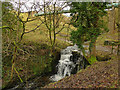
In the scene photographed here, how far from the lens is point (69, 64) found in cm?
760

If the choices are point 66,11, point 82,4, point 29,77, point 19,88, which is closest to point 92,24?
point 82,4

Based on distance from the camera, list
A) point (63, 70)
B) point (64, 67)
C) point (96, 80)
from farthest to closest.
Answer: point (64, 67) < point (63, 70) < point (96, 80)

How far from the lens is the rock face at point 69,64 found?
→ 721 centimetres

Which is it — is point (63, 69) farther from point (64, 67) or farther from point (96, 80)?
point (96, 80)

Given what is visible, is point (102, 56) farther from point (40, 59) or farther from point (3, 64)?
point (3, 64)

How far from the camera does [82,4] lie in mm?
5711

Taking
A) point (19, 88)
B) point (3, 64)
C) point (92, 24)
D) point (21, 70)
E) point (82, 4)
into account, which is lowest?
point (19, 88)

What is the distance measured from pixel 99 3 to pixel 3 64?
7153 millimetres

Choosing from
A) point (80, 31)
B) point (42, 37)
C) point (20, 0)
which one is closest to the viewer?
point (20, 0)

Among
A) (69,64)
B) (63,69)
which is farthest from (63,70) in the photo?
(69,64)

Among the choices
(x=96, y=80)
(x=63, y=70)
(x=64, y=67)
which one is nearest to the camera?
(x=96, y=80)

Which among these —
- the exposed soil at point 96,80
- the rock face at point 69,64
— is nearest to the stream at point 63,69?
the rock face at point 69,64

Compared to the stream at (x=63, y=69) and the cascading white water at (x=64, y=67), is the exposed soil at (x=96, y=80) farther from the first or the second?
the cascading white water at (x=64, y=67)

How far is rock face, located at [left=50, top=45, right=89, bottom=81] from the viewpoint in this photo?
23.7 feet
